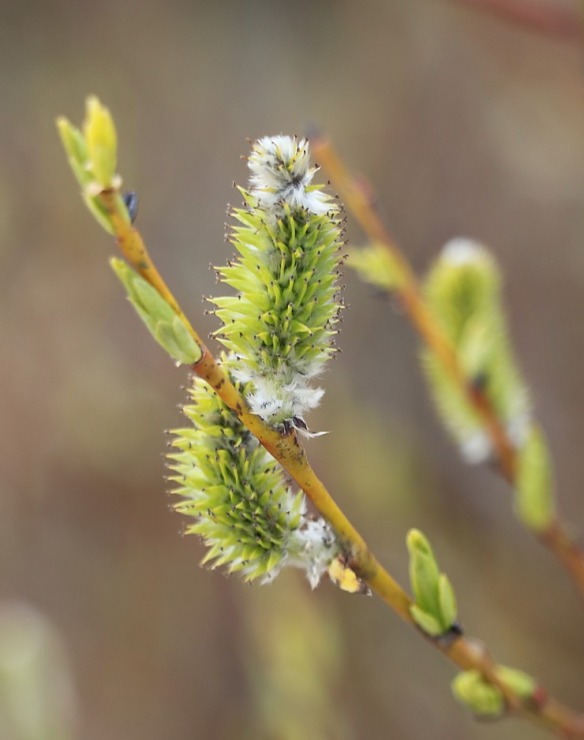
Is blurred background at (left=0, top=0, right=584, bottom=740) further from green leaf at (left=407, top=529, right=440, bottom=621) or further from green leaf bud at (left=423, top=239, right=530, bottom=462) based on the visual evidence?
green leaf at (left=407, top=529, right=440, bottom=621)

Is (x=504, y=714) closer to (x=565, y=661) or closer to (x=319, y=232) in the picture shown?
(x=319, y=232)

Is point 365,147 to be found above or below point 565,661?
above

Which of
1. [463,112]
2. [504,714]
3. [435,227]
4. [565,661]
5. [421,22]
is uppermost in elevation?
[421,22]

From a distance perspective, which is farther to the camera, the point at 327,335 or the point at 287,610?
the point at 287,610

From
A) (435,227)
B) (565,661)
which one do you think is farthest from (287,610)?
(435,227)

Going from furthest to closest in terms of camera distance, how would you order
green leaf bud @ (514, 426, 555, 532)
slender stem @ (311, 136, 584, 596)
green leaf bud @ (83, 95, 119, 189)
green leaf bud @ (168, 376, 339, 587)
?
slender stem @ (311, 136, 584, 596) < green leaf bud @ (514, 426, 555, 532) < green leaf bud @ (168, 376, 339, 587) < green leaf bud @ (83, 95, 119, 189)

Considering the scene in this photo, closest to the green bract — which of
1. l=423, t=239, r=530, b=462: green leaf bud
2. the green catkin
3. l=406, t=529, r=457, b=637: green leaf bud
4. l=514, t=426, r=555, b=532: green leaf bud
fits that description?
the green catkin

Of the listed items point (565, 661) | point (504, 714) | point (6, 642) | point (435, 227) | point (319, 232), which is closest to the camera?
point (319, 232)
